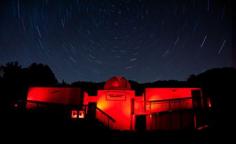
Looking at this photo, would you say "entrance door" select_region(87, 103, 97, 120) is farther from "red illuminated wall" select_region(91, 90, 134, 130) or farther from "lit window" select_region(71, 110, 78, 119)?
"red illuminated wall" select_region(91, 90, 134, 130)

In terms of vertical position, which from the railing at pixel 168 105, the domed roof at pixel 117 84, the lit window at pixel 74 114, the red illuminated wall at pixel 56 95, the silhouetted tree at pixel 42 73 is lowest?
the lit window at pixel 74 114

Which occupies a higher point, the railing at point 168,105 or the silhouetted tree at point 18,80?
the silhouetted tree at point 18,80

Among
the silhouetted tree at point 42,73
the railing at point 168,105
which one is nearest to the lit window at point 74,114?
the railing at point 168,105

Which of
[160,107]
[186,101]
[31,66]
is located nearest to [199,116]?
[186,101]

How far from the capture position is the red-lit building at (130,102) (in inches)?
742

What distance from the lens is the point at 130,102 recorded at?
2128 centimetres

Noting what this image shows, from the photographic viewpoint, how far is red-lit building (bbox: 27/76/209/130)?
18.9 metres

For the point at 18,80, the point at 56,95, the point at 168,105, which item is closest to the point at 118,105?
the point at 168,105

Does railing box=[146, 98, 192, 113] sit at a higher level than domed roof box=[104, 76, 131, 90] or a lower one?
lower

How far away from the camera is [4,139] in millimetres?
12406

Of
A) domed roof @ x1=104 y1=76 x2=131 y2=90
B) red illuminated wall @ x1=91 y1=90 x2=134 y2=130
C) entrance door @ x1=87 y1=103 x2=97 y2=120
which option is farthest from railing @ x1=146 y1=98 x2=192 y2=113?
entrance door @ x1=87 y1=103 x2=97 y2=120

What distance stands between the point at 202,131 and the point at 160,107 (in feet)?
21.6

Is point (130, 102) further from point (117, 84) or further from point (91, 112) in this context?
point (91, 112)

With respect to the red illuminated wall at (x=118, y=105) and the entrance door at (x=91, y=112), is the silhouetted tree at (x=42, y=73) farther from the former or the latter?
the entrance door at (x=91, y=112)
